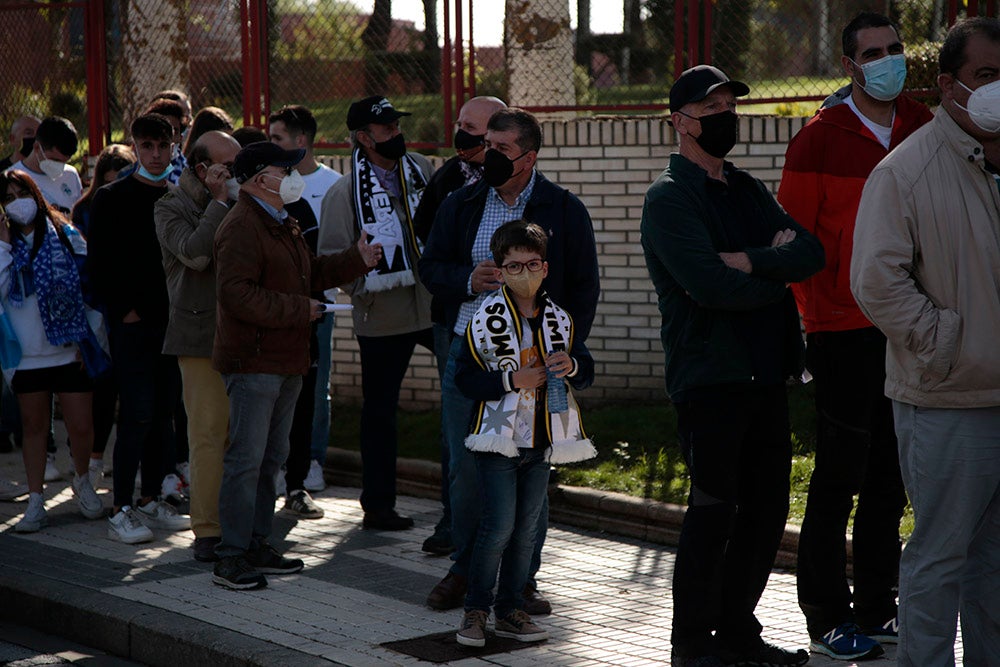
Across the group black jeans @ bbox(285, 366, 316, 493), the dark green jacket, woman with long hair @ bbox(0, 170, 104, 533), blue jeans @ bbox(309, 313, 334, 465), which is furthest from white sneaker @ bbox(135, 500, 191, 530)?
the dark green jacket

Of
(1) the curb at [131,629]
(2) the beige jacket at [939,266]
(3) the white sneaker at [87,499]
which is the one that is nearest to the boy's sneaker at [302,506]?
(3) the white sneaker at [87,499]

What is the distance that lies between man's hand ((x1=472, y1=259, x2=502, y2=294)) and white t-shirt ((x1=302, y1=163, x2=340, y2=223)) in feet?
10.1

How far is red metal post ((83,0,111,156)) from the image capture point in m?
11.9

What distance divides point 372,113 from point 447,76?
9.27ft

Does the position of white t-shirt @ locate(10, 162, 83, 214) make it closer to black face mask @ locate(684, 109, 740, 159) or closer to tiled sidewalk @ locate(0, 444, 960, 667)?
tiled sidewalk @ locate(0, 444, 960, 667)

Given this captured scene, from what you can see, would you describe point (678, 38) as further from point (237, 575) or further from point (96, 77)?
point (96, 77)

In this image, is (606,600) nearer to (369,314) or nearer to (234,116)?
(369,314)

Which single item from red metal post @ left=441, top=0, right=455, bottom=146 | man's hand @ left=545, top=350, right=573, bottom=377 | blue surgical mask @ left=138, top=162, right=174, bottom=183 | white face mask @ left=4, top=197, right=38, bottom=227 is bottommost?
man's hand @ left=545, top=350, right=573, bottom=377

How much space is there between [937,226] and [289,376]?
327cm

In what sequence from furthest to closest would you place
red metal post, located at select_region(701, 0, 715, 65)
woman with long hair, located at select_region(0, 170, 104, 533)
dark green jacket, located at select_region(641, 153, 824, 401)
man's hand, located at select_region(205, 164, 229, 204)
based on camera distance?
red metal post, located at select_region(701, 0, 715, 65)
woman with long hair, located at select_region(0, 170, 104, 533)
man's hand, located at select_region(205, 164, 229, 204)
dark green jacket, located at select_region(641, 153, 824, 401)

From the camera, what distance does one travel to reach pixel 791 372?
496 cm

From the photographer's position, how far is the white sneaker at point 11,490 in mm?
8414

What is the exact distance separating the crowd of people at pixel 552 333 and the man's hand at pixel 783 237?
27 mm

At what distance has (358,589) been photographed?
20.5ft
